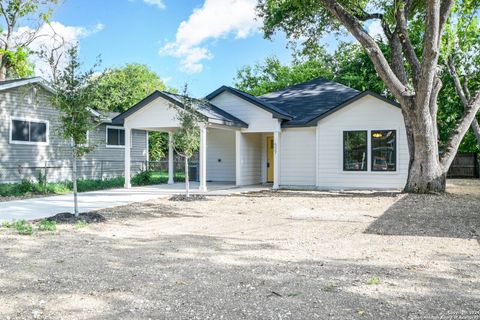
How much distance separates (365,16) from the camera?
15.0 metres

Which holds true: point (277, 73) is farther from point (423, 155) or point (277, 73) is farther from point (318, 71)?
point (423, 155)

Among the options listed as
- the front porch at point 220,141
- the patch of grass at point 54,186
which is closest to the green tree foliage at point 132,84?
the patch of grass at point 54,186

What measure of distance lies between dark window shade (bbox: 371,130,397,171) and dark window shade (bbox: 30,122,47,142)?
1384 centimetres

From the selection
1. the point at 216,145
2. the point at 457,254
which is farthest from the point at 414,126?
the point at 216,145

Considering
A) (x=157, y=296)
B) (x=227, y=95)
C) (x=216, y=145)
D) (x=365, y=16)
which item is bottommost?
(x=157, y=296)

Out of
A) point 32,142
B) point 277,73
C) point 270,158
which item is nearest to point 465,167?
point 270,158

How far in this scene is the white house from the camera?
50.0 feet

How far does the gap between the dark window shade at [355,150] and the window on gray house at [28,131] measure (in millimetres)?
12881

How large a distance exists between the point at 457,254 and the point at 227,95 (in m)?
13.2

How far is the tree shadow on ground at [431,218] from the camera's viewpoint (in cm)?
765

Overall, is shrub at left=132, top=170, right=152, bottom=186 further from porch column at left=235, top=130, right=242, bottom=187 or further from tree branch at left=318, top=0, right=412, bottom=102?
tree branch at left=318, top=0, right=412, bottom=102

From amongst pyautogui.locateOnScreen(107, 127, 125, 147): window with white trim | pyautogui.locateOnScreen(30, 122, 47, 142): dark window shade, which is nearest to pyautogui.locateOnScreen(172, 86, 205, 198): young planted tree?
pyautogui.locateOnScreen(30, 122, 47, 142): dark window shade

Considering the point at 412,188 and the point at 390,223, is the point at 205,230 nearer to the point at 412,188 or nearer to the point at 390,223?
the point at 390,223

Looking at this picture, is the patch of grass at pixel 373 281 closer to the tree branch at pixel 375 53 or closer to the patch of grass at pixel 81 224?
the patch of grass at pixel 81 224
